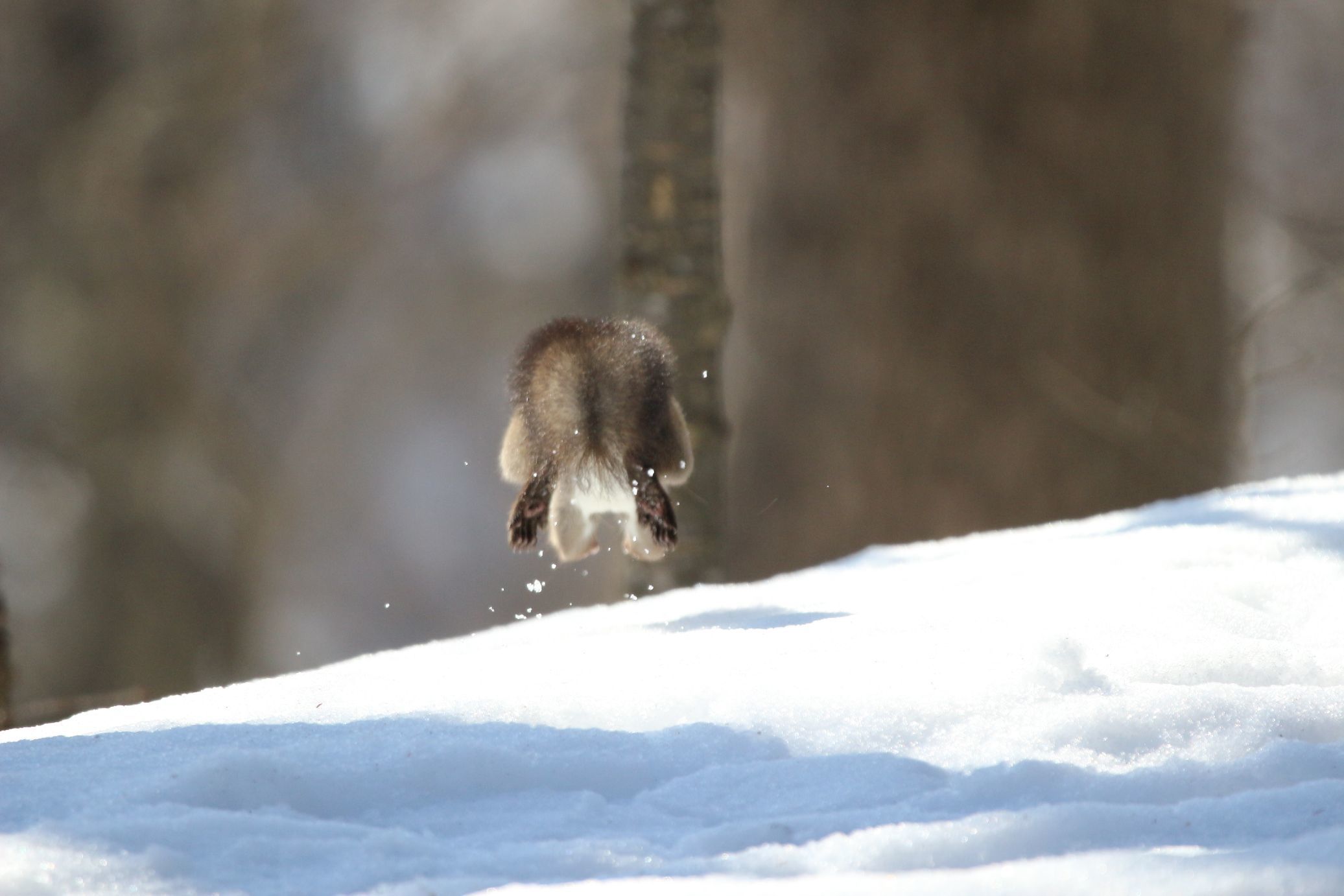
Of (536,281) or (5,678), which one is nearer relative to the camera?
(5,678)

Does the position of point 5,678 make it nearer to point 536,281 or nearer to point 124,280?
point 124,280

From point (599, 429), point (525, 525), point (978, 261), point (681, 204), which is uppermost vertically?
point (978, 261)

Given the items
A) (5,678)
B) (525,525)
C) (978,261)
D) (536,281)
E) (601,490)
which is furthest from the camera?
(536,281)

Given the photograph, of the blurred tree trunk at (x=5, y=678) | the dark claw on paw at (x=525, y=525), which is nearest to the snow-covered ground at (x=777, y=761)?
the dark claw on paw at (x=525, y=525)

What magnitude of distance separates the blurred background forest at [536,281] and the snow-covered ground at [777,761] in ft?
8.80

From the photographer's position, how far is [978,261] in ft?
18.7

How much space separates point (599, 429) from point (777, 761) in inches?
65.9

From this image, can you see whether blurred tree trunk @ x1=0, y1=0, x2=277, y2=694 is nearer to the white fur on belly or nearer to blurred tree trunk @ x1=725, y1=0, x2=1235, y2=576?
blurred tree trunk @ x1=725, y1=0, x2=1235, y2=576

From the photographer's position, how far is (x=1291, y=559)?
3.29 metres

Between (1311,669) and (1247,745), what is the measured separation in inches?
18.5

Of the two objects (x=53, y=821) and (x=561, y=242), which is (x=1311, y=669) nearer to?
(x=53, y=821)

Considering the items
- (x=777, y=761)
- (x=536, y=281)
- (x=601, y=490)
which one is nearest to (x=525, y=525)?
(x=601, y=490)

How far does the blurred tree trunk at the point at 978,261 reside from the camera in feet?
18.6

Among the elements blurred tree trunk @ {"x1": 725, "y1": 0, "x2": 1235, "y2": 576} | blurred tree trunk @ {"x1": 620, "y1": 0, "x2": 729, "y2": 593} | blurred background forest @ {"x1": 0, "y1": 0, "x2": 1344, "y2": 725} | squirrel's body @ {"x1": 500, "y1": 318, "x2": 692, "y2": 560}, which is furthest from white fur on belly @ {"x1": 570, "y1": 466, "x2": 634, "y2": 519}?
blurred tree trunk @ {"x1": 725, "y1": 0, "x2": 1235, "y2": 576}
